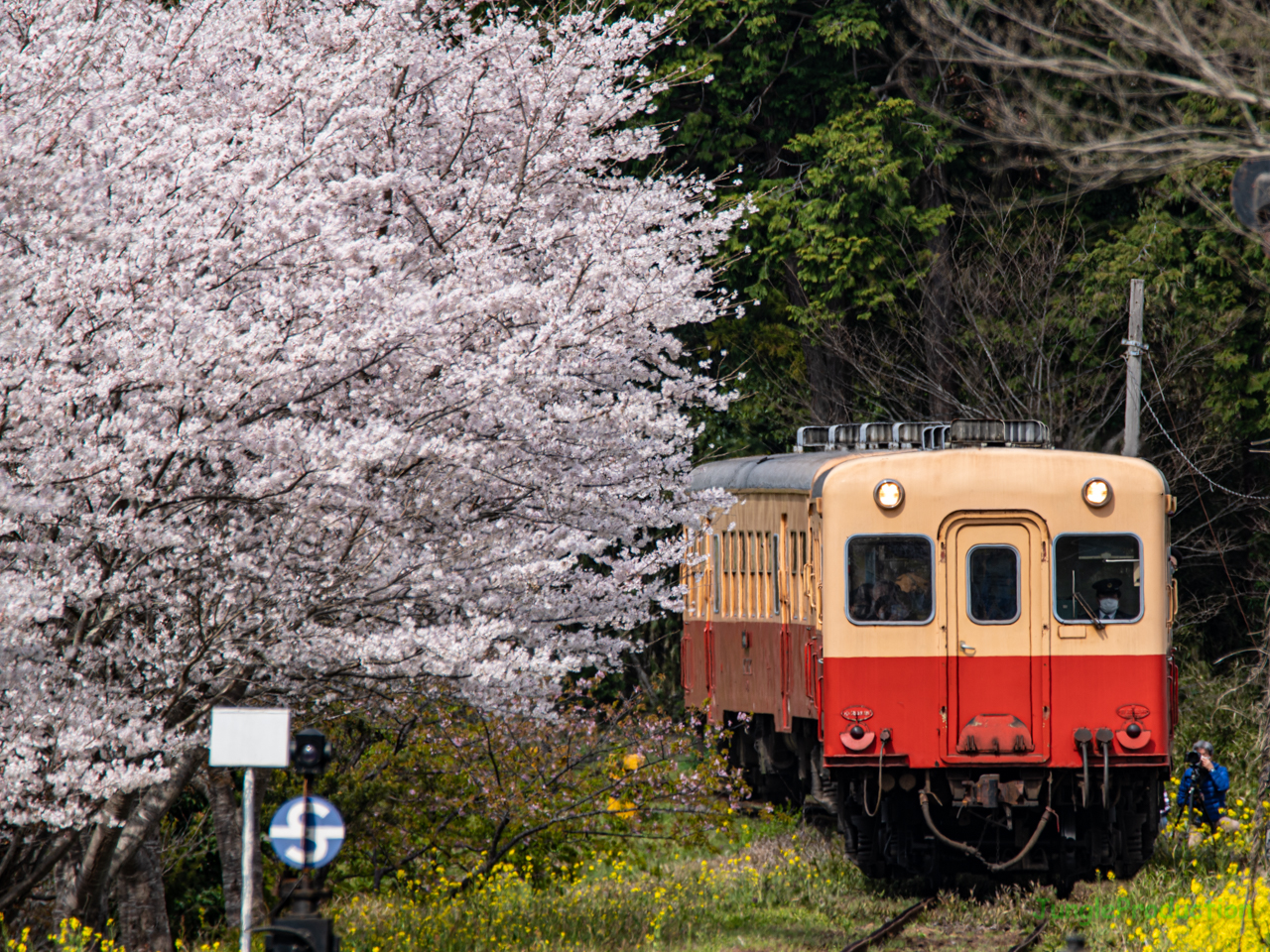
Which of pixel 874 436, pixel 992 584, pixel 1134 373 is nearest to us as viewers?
pixel 992 584

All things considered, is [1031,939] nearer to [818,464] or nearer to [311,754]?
[818,464]

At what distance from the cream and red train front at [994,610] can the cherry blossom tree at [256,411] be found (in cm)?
157

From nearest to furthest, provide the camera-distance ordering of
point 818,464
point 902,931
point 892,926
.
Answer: point 892,926
point 902,931
point 818,464

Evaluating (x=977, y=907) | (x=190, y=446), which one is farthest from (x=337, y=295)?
(x=977, y=907)

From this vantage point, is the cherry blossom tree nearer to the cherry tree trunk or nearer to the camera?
the cherry tree trunk

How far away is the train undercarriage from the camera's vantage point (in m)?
11.8

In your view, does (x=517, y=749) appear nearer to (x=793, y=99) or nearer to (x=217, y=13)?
(x=217, y=13)

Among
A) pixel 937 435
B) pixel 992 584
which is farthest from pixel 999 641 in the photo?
pixel 937 435

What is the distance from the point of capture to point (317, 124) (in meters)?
10.5

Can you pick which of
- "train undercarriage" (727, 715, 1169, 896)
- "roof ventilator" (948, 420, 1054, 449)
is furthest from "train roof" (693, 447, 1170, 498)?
"train undercarriage" (727, 715, 1169, 896)

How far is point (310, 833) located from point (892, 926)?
498cm

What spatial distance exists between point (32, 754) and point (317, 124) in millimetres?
4308

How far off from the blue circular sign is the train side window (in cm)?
589

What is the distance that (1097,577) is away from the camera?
39.2 feet
